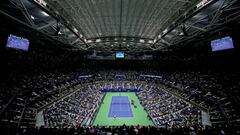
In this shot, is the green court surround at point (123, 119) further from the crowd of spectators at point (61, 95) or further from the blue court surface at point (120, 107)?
the crowd of spectators at point (61, 95)

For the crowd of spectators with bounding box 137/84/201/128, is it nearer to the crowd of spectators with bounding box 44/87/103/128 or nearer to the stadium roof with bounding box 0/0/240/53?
the crowd of spectators with bounding box 44/87/103/128

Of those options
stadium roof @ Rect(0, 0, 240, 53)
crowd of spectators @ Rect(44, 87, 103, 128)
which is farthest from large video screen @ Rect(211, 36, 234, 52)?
crowd of spectators @ Rect(44, 87, 103, 128)

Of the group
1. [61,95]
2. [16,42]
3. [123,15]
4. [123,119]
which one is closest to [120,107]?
[123,119]

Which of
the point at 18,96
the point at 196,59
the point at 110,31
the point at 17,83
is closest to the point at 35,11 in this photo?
the point at 18,96

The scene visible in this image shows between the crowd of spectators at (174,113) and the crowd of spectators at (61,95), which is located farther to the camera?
the crowd of spectators at (174,113)

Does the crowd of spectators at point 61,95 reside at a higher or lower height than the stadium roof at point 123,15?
lower

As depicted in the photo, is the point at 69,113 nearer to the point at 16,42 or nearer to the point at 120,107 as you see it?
the point at 16,42

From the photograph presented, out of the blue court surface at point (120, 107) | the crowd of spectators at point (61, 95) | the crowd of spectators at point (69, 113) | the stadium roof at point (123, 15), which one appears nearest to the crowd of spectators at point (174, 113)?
the crowd of spectators at point (61, 95)

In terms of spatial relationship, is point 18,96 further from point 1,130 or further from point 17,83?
point 1,130
